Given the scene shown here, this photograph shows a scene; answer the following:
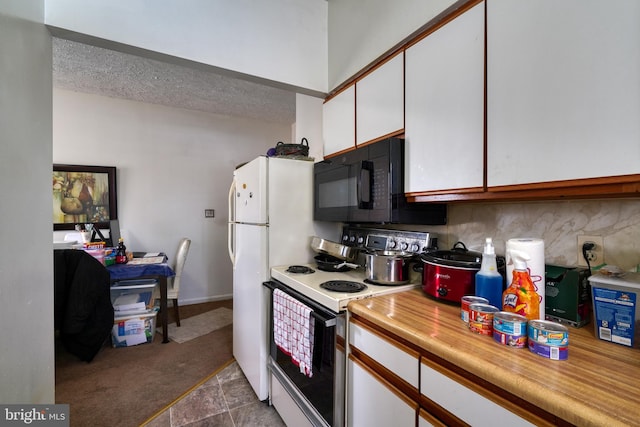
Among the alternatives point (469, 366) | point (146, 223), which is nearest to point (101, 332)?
point (146, 223)

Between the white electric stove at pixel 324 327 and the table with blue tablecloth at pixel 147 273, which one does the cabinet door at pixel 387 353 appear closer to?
the white electric stove at pixel 324 327

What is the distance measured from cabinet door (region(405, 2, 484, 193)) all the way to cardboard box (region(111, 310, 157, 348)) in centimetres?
271

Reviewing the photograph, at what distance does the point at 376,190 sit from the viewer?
1391 millimetres

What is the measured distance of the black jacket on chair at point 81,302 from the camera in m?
2.22

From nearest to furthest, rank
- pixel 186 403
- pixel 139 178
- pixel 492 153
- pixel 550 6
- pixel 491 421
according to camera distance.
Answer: pixel 491 421 < pixel 550 6 < pixel 492 153 < pixel 186 403 < pixel 139 178

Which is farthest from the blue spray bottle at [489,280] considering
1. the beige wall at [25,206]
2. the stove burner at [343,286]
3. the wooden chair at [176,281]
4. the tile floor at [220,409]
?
the wooden chair at [176,281]

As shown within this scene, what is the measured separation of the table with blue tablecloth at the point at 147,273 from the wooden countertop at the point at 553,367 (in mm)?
2384

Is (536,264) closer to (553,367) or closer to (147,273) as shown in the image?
(553,367)

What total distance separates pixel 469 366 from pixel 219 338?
2.61 meters

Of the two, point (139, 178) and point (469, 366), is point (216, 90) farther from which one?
point (469, 366)

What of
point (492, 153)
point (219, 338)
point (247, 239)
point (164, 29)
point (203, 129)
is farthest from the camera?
point (203, 129)

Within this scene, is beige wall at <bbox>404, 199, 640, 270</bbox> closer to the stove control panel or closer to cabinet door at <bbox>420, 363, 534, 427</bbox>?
the stove control panel

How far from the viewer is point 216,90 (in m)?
3.08

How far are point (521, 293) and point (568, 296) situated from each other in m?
0.20
